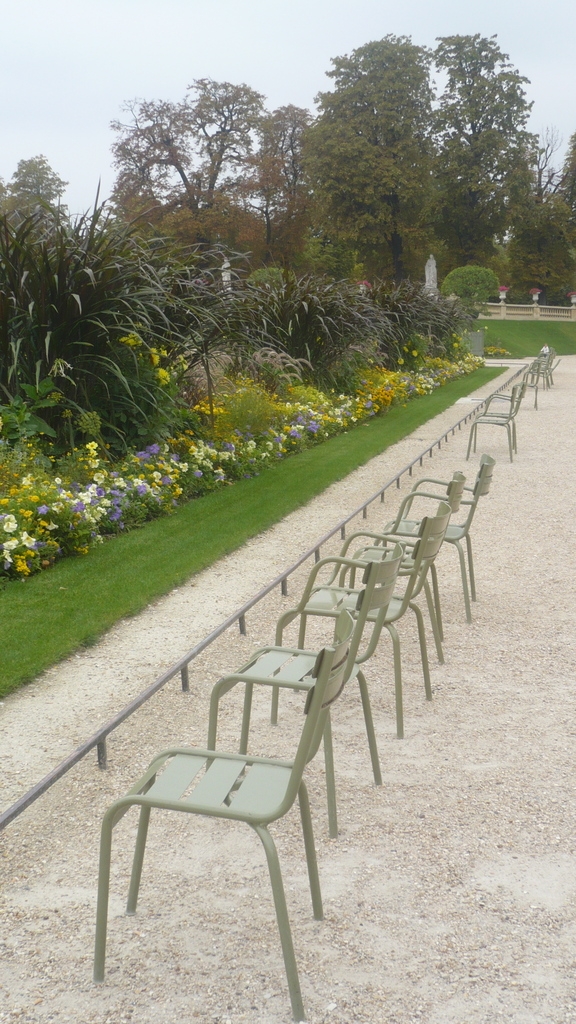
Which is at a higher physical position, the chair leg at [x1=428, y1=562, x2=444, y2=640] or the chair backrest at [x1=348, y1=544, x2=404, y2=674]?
the chair backrest at [x1=348, y1=544, x2=404, y2=674]

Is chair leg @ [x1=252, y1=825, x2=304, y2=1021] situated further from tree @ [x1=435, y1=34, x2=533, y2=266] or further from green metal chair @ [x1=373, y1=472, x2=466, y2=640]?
tree @ [x1=435, y1=34, x2=533, y2=266]

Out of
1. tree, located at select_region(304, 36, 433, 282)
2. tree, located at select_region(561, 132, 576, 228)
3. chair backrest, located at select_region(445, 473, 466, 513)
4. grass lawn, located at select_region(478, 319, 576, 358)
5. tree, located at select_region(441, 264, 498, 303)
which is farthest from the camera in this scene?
tree, located at select_region(561, 132, 576, 228)

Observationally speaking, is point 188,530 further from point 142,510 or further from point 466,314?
point 466,314

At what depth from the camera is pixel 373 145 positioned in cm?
4219

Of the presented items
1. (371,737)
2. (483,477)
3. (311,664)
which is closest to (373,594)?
(311,664)

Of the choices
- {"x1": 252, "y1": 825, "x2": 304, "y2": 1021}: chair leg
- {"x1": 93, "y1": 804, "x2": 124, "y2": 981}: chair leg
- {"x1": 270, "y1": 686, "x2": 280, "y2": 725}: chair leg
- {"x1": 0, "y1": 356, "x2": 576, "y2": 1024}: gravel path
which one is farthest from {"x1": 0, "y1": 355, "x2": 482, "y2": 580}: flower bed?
{"x1": 252, "y1": 825, "x2": 304, "y2": 1021}: chair leg

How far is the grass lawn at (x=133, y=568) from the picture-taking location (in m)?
4.54

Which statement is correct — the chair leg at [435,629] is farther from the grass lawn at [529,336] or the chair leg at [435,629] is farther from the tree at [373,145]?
the tree at [373,145]

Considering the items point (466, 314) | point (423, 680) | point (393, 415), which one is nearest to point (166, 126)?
point (466, 314)

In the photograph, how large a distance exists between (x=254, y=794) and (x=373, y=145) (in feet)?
143

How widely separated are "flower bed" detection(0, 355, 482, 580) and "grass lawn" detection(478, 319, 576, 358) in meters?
25.7

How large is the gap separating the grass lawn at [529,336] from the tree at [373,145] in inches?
250

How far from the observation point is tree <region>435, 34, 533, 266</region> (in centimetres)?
4509

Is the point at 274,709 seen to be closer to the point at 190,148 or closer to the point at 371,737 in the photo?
the point at 371,737
